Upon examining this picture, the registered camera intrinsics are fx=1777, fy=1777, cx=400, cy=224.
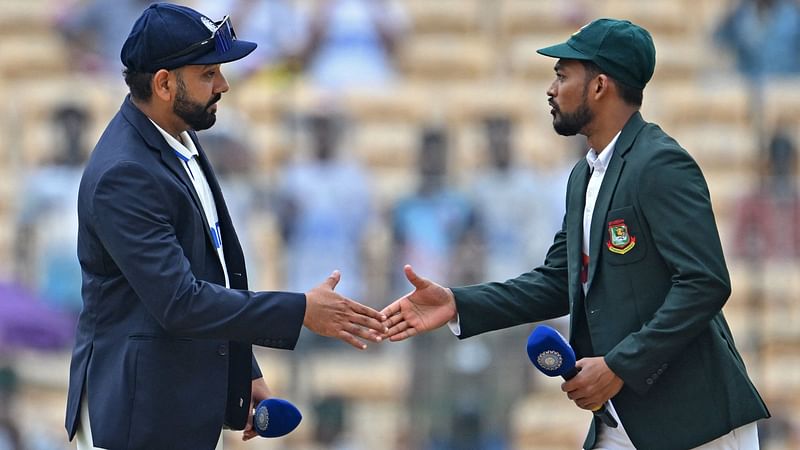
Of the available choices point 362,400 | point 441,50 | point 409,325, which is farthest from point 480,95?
point 409,325

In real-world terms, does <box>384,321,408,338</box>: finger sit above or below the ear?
below

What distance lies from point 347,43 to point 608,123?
693cm

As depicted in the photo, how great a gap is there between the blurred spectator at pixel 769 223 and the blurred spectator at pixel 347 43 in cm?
275

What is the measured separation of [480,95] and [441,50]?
2.45 feet

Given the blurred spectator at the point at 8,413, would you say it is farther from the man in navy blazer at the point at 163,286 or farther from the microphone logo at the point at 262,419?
the man in navy blazer at the point at 163,286

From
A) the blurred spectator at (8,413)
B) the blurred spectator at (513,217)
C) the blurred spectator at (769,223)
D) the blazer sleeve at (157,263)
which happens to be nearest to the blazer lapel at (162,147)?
the blazer sleeve at (157,263)

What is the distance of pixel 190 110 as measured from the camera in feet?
16.8

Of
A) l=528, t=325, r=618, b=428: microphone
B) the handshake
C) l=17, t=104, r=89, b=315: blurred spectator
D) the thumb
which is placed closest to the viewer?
l=528, t=325, r=618, b=428: microphone

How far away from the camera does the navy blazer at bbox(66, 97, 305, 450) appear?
16.1 ft

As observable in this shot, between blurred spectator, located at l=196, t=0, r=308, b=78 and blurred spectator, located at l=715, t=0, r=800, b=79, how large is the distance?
2896 mm

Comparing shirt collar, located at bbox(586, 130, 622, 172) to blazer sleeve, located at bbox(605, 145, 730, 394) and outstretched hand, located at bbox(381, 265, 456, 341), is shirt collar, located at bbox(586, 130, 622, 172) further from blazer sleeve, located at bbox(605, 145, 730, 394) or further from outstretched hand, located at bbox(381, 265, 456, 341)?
outstretched hand, located at bbox(381, 265, 456, 341)

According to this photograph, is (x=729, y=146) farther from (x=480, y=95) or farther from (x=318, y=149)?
(x=318, y=149)

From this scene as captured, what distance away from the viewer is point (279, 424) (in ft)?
17.8

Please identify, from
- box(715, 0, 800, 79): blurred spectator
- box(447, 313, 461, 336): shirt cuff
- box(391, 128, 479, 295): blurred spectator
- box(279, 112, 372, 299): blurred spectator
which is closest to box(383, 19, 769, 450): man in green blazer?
box(447, 313, 461, 336): shirt cuff
